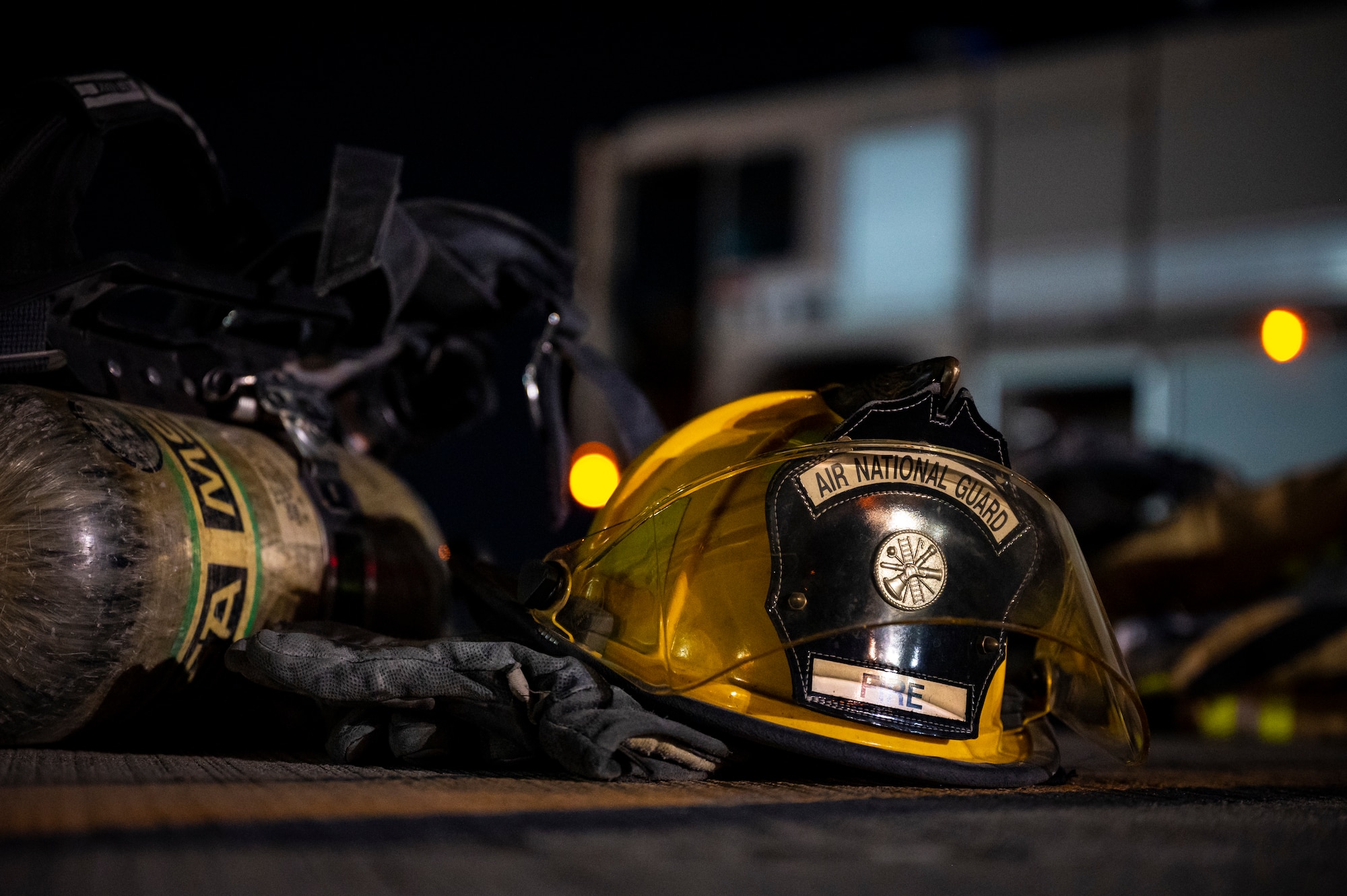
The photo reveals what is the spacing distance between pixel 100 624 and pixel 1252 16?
3.36 meters

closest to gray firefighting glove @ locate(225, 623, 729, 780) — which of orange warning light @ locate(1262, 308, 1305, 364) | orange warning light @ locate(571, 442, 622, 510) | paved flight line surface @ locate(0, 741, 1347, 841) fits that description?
paved flight line surface @ locate(0, 741, 1347, 841)

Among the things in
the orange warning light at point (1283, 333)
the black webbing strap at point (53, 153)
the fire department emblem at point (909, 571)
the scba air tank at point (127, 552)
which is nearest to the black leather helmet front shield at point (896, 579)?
the fire department emblem at point (909, 571)

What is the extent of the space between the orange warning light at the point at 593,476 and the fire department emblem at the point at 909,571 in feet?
1.49

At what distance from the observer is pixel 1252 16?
9.74 ft

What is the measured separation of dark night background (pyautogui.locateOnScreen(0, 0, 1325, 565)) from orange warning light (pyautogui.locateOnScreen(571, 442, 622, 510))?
0.40 ft

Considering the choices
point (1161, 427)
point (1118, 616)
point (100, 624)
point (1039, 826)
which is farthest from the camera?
point (1161, 427)

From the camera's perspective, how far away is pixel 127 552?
59cm

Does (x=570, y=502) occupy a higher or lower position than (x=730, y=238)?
lower

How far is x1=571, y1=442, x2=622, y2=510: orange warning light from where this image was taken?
1.00 m

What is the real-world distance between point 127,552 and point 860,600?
1.35ft

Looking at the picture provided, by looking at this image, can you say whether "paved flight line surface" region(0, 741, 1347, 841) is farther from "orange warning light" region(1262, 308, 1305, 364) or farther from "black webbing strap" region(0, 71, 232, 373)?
"orange warning light" region(1262, 308, 1305, 364)

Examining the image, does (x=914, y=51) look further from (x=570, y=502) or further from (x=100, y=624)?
(x=100, y=624)

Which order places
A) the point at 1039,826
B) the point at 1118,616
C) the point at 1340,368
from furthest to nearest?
the point at 1340,368 → the point at 1118,616 → the point at 1039,826

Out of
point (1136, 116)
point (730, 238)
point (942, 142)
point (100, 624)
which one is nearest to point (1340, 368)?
point (1136, 116)
